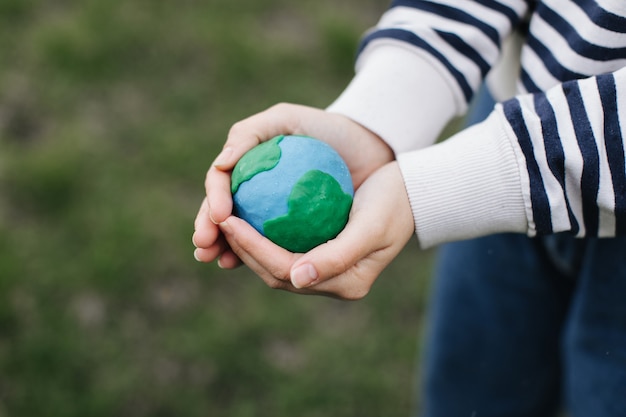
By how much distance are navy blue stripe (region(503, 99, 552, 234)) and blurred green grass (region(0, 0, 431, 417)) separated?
1088 mm

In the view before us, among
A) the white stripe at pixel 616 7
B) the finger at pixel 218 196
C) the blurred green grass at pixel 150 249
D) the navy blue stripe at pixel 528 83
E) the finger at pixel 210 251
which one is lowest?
the blurred green grass at pixel 150 249

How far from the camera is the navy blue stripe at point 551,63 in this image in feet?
3.13

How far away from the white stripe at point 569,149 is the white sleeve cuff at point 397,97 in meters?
0.24

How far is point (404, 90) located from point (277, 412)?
106cm

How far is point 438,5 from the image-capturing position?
107 cm

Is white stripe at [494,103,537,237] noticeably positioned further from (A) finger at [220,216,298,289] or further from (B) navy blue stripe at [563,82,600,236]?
(A) finger at [220,216,298,289]

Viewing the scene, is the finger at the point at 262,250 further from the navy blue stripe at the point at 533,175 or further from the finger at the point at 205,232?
the navy blue stripe at the point at 533,175

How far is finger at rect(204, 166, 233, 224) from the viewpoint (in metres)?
0.96

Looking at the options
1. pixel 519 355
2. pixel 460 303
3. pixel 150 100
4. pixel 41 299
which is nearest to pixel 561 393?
pixel 519 355

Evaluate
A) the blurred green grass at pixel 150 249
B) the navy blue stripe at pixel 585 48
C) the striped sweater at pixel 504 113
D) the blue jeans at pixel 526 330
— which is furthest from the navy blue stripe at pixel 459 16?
the blurred green grass at pixel 150 249

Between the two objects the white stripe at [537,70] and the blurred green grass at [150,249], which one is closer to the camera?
the white stripe at [537,70]

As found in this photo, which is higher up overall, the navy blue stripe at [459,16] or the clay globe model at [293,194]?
the navy blue stripe at [459,16]

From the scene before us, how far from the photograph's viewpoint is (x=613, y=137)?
0.85 m

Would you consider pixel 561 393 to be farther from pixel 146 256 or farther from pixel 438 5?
pixel 146 256
